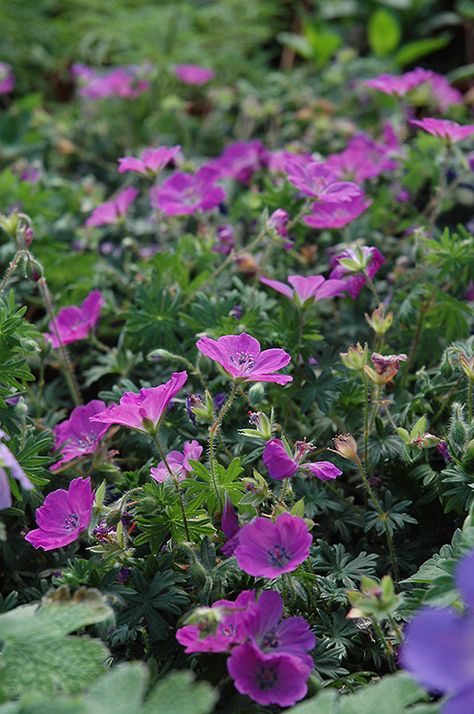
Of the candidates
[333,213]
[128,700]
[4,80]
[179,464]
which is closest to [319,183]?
[333,213]

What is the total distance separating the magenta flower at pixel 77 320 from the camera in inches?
55.4

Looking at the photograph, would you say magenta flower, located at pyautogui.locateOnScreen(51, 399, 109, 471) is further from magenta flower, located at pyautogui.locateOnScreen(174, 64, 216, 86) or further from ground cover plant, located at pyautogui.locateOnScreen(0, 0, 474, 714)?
magenta flower, located at pyautogui.locateOnScreen(174, 64, 216, 86)

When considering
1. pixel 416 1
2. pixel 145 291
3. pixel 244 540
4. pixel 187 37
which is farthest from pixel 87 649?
pixel 416 1

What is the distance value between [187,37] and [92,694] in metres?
2.45

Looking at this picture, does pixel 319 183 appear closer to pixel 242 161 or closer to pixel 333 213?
pixel 333 213

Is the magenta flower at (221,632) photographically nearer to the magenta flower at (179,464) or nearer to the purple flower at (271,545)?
the purple flower at (271,545)

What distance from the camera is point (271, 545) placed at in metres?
0.92

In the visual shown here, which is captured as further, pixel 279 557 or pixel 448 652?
pixel 279 557

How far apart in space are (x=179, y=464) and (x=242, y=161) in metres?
1.07

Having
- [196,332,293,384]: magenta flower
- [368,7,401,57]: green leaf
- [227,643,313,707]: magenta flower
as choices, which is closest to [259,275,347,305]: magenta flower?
[196,332,293,384]: magenta flower

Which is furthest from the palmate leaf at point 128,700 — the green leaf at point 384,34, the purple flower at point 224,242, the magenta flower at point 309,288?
the green leaf at point 384,34

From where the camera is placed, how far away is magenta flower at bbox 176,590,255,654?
0.85 m

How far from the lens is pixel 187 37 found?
2.77 metres

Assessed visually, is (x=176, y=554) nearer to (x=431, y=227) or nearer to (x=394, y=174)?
(x=431, y=227)
